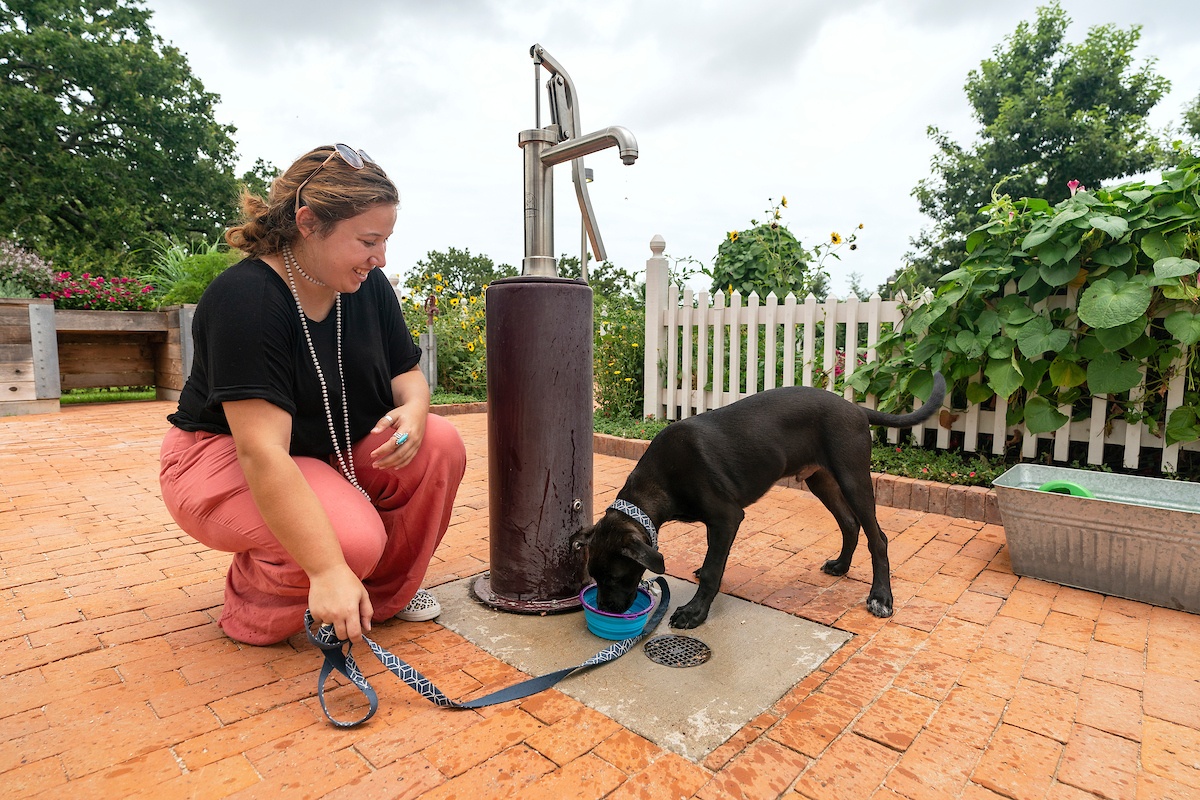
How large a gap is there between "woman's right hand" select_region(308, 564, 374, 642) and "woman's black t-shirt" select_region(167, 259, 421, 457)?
472 mm

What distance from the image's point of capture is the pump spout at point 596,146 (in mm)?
2045

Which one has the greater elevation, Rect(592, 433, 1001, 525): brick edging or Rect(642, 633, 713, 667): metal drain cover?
Rect(592, 433, 1001, 525): brick edging

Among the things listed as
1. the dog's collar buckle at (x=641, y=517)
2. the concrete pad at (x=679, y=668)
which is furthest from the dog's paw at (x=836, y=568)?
the dog's collar buckle at (x=641, y=517)

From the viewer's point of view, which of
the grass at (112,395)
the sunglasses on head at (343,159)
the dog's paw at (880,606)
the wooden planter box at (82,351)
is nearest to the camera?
the sunglasses on head at (343,159)

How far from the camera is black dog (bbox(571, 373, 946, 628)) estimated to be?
2123 millimetres

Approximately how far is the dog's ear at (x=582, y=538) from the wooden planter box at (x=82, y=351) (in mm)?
7513

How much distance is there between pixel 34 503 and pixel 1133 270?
6043 millimetres

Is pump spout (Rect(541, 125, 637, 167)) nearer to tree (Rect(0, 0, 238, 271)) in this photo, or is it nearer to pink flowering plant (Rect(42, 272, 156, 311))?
pink flowering plant (Rect(42, 272, 156, 311))

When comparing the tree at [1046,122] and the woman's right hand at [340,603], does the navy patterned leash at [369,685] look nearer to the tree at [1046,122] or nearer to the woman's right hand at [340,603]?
the woman's right hand at [340,603]

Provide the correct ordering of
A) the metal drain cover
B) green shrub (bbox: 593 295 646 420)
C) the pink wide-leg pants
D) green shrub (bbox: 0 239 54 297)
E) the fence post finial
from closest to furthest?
the pink wide-leg pants → the metal drain cover → the fence post finial → green shrub (bbox: 593 295 646 420) → green shrub (bbox: 0 239 54 297)

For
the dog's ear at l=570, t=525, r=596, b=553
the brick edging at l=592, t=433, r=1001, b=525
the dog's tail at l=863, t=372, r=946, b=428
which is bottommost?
the brick edging at l=592, t=433, r=1001, b=525

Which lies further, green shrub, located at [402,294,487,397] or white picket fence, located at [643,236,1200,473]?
green shrub, located at [402,294,487,397]

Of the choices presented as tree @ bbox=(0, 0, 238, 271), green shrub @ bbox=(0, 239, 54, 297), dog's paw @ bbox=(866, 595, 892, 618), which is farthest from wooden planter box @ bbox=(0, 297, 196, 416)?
tree @ bbox=(0, 0, 238, 271)

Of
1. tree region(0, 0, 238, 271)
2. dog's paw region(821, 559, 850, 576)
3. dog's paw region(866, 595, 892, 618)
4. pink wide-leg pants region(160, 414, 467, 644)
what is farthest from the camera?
tree region(0, 0, 238, 271)
